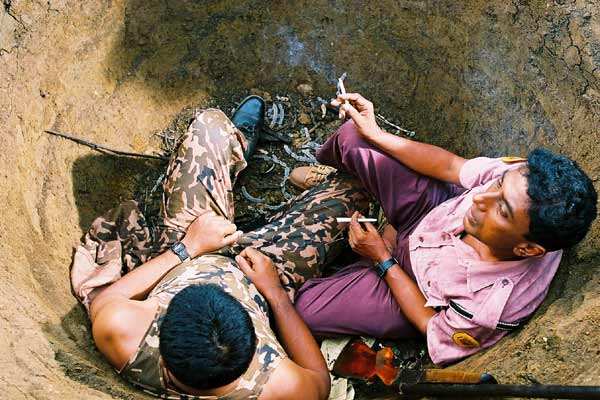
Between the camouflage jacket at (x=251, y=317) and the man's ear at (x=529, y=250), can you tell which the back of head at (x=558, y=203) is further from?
the camouflage jacket at (x=251, y=317)

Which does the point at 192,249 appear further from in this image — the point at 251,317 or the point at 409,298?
the point at 409,298

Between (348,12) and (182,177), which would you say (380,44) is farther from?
(182,177)

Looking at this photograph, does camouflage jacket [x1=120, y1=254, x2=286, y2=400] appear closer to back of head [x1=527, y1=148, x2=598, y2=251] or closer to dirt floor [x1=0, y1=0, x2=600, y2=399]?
dirt floor [x1=0, y1=0, x2=600, y2=399]

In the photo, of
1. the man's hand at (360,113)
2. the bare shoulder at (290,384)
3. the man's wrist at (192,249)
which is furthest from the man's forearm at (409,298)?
the man's wrist at (192,249)

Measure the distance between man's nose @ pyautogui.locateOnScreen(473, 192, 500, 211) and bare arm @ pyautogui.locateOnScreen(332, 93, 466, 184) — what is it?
1.02ft

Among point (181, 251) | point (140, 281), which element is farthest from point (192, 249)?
point (140, 281)

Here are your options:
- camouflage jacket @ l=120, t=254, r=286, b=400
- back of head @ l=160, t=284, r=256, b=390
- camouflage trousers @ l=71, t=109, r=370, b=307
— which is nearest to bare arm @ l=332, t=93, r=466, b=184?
camouflage trousers @ l=71, t=109, r=370, b=307

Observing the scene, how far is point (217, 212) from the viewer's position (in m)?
2.29

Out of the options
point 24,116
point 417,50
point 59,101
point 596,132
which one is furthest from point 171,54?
point 596,132

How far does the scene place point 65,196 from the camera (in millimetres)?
2396

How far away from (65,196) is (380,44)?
145cm

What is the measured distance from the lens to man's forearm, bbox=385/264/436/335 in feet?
6.44

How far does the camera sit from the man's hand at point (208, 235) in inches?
83.7

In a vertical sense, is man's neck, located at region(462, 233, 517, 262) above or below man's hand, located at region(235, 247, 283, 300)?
below
